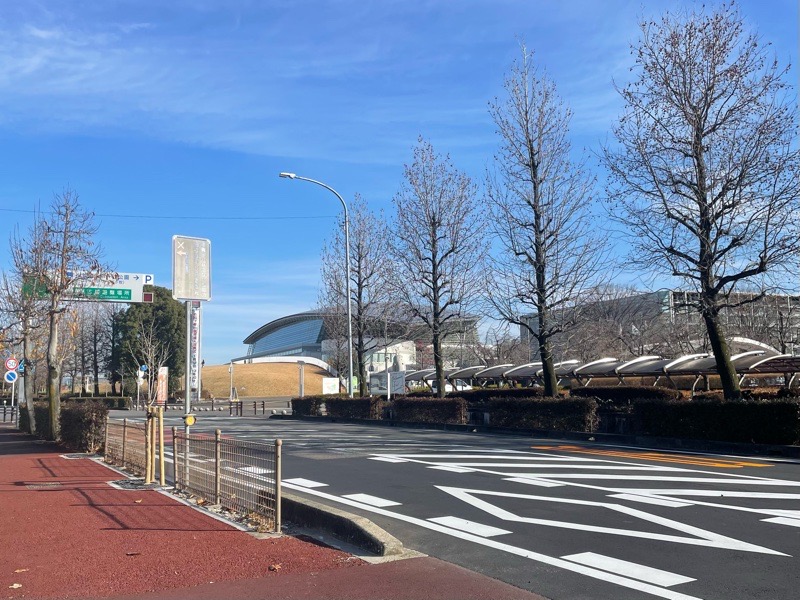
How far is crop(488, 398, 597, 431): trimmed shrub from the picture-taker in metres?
22.2

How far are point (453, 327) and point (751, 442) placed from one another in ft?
57.1

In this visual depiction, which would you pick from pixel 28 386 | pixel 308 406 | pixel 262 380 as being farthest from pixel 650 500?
pixel 262 380

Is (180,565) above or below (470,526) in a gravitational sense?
above

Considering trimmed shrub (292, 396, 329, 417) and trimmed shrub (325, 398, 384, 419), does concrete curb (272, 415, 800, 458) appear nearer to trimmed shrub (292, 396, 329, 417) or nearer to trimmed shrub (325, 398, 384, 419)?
trimmed shrub (325, 398, 384, 419)

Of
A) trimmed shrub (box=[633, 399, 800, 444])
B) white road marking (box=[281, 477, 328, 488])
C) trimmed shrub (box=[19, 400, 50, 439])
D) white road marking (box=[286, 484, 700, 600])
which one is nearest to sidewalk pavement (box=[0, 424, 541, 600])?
white road marking (box=[286, 484, 700, 600])

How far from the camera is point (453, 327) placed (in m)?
33.4

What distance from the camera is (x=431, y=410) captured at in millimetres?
29141

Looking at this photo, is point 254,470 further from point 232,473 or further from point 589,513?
point 589,513

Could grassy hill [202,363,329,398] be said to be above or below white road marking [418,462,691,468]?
above

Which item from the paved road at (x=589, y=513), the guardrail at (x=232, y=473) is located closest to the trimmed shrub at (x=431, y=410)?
the paved road at (x=589, y=513)

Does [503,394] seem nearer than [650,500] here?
No

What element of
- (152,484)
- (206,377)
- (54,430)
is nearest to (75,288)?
(54,430)

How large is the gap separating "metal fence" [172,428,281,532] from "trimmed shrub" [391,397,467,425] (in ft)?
56.3

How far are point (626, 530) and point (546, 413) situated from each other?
50.4 ft
